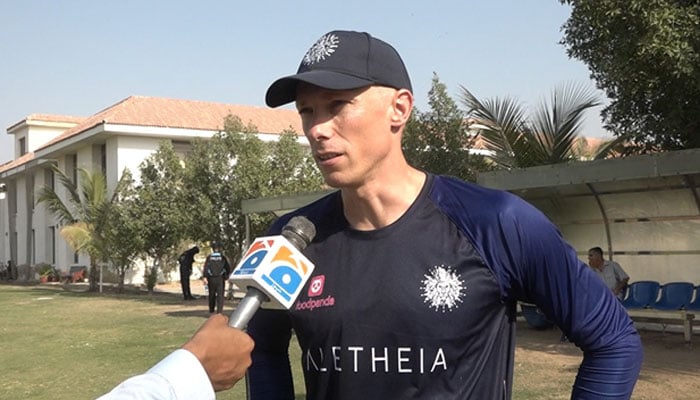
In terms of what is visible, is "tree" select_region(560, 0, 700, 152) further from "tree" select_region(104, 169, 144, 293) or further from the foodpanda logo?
"tree" select_region(104, 169, 144, 293)

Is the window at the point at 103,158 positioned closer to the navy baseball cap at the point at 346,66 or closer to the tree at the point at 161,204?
the tree at the point at 161,204

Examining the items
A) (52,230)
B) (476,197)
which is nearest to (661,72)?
(476,197)

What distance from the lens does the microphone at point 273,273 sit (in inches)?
78.1

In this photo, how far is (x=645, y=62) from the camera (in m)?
11.0

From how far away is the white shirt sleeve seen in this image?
69.8 inches

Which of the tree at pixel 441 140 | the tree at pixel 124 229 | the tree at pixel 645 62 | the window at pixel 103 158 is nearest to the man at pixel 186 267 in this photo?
the tree at pixel 124 229

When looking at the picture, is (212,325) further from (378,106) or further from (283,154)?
(283,154)

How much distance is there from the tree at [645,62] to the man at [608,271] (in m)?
2.38

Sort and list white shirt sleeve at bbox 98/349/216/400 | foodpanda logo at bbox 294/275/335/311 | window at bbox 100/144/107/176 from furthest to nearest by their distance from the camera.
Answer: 1. window at bbox 100/144/107/176
2. foodpanda logo at bbox 294/275/335/311
3. white shirt sleeve at bbox 98/349/216/400

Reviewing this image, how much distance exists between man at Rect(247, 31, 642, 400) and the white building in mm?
24156

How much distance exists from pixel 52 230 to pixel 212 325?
132ft

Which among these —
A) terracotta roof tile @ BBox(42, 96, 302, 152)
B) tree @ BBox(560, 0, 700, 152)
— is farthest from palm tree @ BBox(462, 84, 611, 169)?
terracotta roof tile @ BBox(42, 96, 302, 152)

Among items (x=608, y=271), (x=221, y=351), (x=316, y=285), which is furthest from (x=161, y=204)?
(x=221, y=351)

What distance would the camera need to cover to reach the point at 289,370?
Answer: 2.58 m
